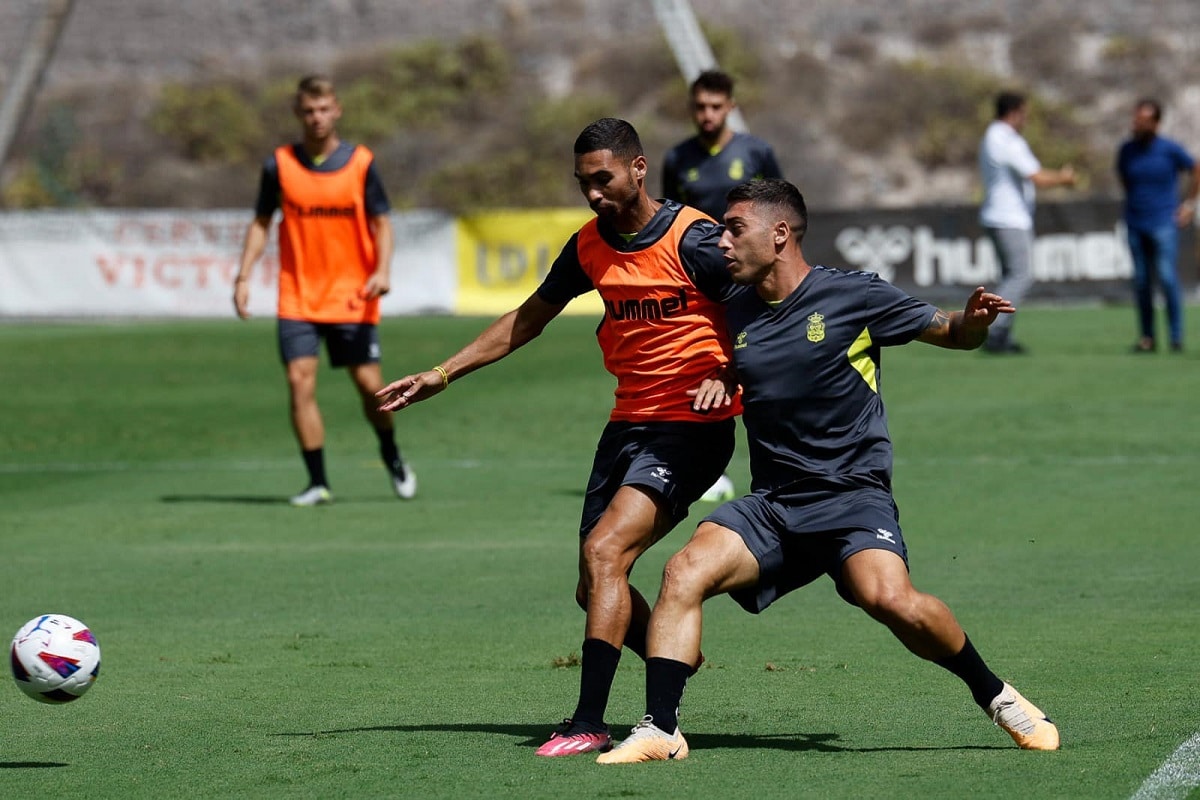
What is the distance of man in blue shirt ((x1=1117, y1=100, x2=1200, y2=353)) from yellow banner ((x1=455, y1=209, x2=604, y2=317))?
11.2 metres

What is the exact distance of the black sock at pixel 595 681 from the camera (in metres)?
5.69

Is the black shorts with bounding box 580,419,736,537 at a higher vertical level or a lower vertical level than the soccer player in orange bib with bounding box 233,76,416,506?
lower

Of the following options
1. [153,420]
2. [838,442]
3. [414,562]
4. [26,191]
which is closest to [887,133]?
[26,191]

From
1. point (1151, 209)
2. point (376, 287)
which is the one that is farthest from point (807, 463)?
point (1151, 209)

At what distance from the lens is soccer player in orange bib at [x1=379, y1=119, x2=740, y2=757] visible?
6.03 m

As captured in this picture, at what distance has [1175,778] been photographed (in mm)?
5062

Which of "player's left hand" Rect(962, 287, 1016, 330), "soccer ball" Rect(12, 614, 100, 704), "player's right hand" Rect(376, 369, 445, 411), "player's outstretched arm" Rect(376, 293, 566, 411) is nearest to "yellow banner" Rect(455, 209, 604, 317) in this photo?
"player's outstretched arm" Rect(376, 293, 566, 411)

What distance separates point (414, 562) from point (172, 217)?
21.4 m

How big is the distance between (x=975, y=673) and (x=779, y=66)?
46157 millimetres

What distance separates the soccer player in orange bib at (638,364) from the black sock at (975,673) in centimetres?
97

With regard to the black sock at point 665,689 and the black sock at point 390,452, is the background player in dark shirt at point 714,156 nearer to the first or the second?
the black sock at point 390,452

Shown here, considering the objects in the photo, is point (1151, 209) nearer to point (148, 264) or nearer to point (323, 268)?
point (323, 268)

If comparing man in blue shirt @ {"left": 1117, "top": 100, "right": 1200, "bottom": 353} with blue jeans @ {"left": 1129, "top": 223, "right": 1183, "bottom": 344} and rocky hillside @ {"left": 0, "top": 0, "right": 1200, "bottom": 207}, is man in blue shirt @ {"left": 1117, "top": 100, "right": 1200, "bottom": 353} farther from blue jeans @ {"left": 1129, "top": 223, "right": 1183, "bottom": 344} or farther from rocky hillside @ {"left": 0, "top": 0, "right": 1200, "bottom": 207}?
rocky hillside @ {"left": 0, "top": 0, "right": 1200, "bottom": 207}

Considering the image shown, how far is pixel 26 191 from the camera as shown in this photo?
48656 mm
